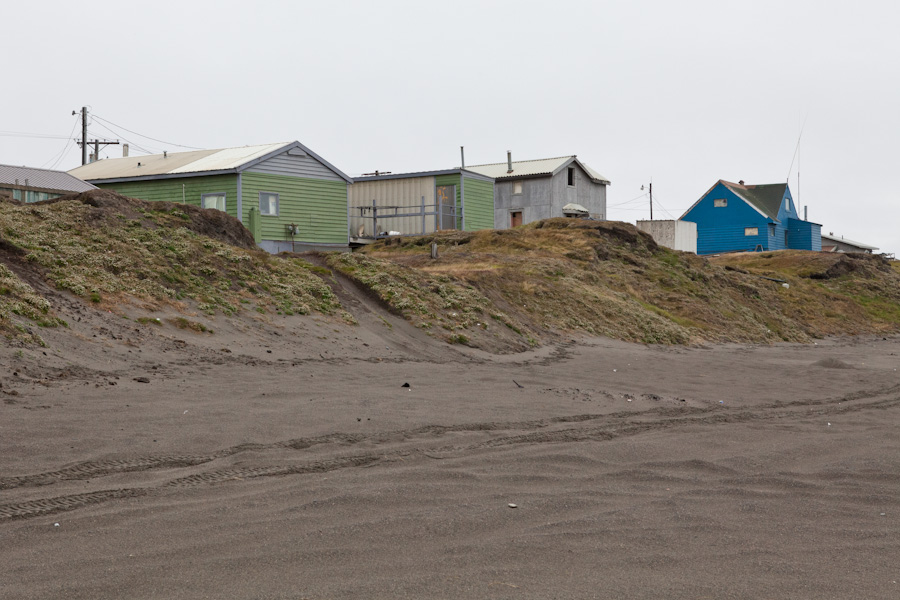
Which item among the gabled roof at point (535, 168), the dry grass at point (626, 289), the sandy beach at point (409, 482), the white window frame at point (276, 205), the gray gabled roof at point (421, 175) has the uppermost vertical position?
the gabled roof at point (535, 168)

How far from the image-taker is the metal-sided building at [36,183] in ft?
93.4

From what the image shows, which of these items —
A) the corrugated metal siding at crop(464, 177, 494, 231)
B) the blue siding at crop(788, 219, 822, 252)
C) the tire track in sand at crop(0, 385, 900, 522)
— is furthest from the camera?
the blue siding at crop(788, 219, 822, 252)

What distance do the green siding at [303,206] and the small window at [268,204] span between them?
0.12 metres

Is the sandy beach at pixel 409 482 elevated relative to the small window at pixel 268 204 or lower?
lower

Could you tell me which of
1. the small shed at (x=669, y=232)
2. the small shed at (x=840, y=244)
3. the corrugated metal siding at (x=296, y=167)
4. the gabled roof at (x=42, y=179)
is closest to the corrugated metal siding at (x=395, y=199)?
the corrugated metal siding at (x=296, y=167)

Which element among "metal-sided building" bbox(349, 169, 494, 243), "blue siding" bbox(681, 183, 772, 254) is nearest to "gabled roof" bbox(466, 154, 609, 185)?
"metal-sided building" bbox(349, 169, 494, 243)

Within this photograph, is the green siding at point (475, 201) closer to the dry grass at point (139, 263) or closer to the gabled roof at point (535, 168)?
the gabled roof at point (535, 168)

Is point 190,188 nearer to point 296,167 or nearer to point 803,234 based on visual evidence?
point 296,167

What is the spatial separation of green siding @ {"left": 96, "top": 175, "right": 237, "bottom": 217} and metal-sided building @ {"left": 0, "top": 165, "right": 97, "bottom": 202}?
173 cm

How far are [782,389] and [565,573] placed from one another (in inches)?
409

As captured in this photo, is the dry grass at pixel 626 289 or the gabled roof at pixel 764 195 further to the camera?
the gabled roof at pixel 764 195

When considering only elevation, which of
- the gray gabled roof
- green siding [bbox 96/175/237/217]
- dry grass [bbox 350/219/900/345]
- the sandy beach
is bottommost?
the sandy beach

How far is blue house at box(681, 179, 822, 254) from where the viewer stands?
188ft

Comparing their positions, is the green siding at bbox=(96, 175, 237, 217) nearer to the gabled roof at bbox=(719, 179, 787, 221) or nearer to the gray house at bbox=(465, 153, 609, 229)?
the gray house at bbox=(465, 153, 609, 229)
